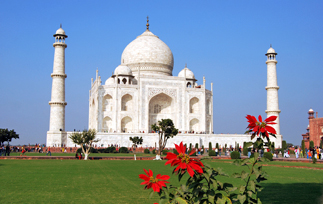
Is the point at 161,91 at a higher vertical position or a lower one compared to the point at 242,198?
higher

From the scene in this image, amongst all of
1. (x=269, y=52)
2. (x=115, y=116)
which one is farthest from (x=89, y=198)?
(x=269, y=52)

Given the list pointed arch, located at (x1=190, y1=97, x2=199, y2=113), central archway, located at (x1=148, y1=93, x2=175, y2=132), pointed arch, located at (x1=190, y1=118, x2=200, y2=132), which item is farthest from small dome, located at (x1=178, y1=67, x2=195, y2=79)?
pointed arch, located at (x1=190, y1=118, x2=200, y2=132)

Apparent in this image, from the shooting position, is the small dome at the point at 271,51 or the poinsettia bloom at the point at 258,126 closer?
the poinsettia bloom at the point at 258,126

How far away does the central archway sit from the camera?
3056cm

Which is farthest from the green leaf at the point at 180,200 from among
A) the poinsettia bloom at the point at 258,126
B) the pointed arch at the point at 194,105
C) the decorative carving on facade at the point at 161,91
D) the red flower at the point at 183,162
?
the pointed arch at the point at 194,105

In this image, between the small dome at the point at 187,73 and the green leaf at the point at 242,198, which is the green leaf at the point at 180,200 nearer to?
the green leaf at the point at 242,198

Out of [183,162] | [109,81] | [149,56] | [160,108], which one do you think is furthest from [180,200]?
[149,56]

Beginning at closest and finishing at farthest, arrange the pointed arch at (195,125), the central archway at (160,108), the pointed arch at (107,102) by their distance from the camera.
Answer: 1. the pointed arch at (107,102)
2. the pointed arch at (195,125)
3. the central archway at (160,108)

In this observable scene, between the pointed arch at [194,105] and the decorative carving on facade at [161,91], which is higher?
the decorative carving on facade at [161,91]

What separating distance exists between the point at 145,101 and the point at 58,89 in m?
7.06

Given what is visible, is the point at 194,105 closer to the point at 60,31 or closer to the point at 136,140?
the point at 136,140

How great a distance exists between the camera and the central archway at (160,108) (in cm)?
3056

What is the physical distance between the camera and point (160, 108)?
3131 centimetres

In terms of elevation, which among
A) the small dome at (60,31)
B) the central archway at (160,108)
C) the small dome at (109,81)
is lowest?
the central archway at (160,108)
